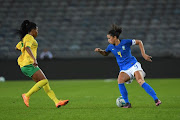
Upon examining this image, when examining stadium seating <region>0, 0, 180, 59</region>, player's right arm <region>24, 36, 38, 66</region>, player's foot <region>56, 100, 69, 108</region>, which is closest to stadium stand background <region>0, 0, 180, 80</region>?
stadium seating <region>0, 0, 180, 59</region>

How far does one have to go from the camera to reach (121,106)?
8.08 meters

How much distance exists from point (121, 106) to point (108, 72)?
10.6m

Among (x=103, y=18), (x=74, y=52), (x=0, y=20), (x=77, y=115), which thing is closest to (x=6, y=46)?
(x=0, y=20)

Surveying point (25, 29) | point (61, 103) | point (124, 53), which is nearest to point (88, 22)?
point (25, 29)

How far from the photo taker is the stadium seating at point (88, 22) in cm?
2184

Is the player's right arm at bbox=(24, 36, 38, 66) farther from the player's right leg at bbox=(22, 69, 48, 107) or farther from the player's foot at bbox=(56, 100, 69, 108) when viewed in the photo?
the player's foot at bbox=(56, 100, 69, 108)

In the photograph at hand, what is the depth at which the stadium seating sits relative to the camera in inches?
860

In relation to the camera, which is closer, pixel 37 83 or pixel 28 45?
pixel 28 45

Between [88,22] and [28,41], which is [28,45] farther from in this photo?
[88,22]

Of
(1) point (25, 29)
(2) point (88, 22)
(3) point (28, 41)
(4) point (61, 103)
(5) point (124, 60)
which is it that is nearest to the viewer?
(4) point (61, 103)

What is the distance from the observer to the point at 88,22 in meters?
23.2

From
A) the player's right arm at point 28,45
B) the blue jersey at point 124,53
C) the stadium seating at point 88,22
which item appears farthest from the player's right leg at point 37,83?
the stadium seating at point 88,22

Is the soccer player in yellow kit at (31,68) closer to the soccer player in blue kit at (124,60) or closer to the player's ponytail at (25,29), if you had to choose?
the player's ponytail at (25,29)

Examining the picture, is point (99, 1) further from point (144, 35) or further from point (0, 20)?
point (0, 20)
